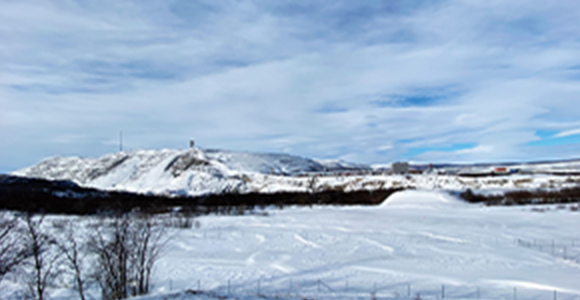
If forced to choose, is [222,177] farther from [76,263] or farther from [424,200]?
[76,263]

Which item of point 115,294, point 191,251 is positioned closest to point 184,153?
point 191,251

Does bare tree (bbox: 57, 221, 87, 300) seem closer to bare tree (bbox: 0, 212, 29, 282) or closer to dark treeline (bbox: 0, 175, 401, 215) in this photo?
bare tree (bbox: 0, 212, 29, 282)

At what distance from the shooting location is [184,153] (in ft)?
347

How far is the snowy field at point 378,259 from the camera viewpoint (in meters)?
16.2

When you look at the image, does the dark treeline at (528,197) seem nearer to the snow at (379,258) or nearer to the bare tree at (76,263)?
the snow at (379,258)

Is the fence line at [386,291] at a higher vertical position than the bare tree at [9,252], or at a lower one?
lower

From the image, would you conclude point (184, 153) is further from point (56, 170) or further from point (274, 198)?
point (274, 198)

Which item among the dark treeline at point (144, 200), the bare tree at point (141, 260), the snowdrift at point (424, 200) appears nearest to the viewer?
the bare tree at point (141, 260)

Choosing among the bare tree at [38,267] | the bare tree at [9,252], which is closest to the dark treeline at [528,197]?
the bare tree at [38,267]

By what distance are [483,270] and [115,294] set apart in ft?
47.5

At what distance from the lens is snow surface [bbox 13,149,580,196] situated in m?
72.9

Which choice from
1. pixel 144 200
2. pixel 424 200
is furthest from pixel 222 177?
pixel 424 200

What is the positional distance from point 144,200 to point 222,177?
29.6 meters

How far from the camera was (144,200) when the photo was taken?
6012 centimetres
